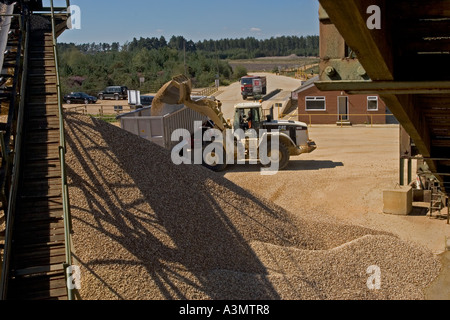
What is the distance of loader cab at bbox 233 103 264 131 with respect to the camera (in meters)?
19.7

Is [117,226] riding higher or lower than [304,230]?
higher

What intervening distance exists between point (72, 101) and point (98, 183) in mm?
39172

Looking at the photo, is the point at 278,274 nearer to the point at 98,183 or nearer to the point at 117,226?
the point at 117,226

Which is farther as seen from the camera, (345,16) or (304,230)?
(304,230)

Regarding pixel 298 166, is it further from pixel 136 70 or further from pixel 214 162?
pixel 136 70

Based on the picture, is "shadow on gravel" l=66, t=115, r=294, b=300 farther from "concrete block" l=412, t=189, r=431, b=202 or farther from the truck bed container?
the truck bed container

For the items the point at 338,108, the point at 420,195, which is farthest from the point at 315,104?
the point at 420,195

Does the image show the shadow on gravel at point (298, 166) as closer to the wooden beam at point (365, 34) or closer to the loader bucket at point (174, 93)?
the loader bucket at point (174, 93)

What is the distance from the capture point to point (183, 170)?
39.1 ft

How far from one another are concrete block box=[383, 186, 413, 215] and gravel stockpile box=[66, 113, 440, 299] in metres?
2.90

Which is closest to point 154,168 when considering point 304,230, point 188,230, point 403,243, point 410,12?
point 188,230

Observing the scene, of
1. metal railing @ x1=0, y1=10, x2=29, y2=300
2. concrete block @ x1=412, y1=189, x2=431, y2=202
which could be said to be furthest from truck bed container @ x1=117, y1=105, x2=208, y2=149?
metal railing @ x1=0, y1=10, x2=29, y2=300

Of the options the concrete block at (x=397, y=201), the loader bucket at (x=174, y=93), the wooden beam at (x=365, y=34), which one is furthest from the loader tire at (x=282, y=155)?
the wooden beam at (x=365, y=34)

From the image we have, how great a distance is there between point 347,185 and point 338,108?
48.8 ft
